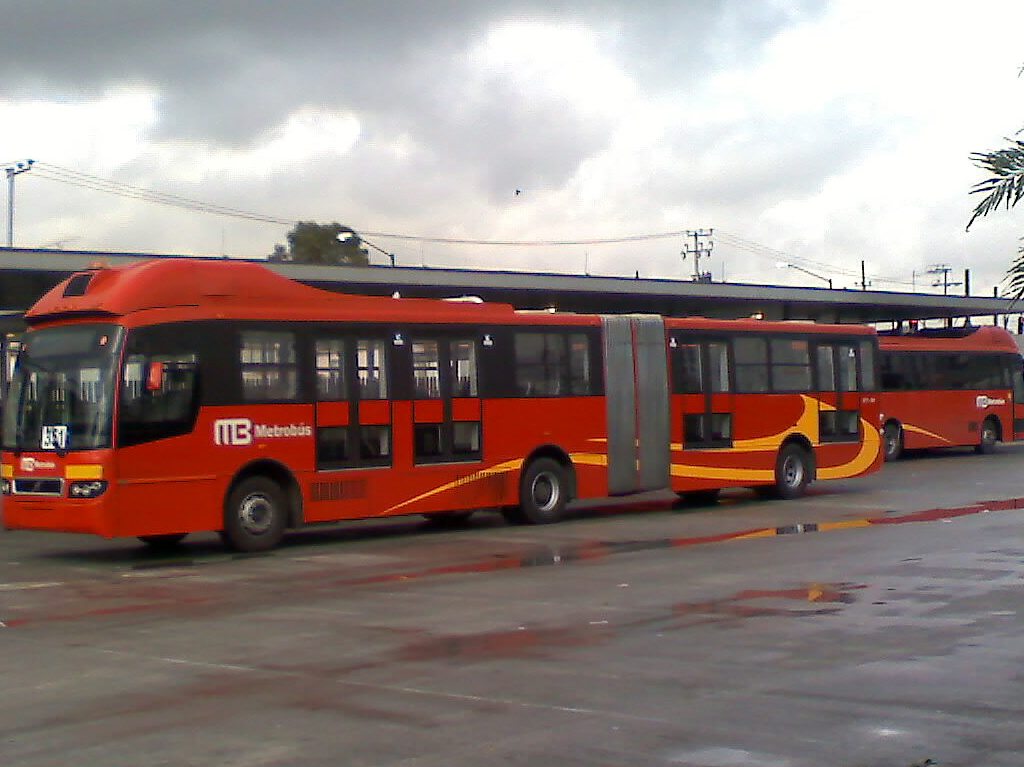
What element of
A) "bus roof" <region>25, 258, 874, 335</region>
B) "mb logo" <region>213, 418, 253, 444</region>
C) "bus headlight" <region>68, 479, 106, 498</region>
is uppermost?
"bus roof" <region>25, 258, 874, 335</region>

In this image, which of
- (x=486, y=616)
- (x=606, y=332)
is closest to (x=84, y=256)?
(x=606, y=332)

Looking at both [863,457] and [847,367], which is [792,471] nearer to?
[863,457]

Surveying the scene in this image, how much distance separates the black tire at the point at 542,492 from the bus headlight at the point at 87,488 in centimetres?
687

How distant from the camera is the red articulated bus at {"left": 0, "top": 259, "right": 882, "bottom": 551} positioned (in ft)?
57.6

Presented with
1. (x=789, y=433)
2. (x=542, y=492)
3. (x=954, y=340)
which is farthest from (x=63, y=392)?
(x=954, y=340)

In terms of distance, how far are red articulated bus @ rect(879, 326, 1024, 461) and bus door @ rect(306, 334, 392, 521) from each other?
23.0 metres

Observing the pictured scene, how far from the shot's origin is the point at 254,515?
18.5m

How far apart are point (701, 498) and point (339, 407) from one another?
31.5ft

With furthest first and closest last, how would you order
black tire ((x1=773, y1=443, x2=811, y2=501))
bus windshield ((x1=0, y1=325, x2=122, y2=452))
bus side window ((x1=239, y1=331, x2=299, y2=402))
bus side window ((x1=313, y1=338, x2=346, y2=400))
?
black tire ((x1=773, y1=443, x2=811, y2=501))
bus side window ((x1=313, y1=338, x2=346, y2=400))
bus side window ((x1=239, y1=331, x2=299, y2=402))
bus windshield ((x1=0, y1=325, x2=122, y2=452))

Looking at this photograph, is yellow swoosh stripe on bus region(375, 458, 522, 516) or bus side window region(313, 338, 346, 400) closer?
bus side window region(313, 338, 346, 400)

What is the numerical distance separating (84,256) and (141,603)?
22610mm

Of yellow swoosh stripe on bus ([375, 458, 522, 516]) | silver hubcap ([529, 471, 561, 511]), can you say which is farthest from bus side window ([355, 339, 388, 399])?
silver hubcap ([529, 471, 561, 511])

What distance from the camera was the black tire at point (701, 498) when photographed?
26.3 meters

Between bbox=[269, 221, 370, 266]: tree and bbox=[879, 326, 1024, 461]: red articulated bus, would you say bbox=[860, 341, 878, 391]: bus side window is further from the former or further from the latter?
bbox=[269, 221, 370, 266]: tree
